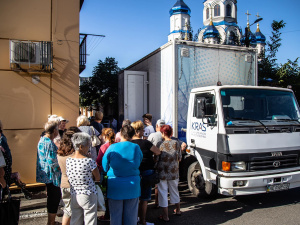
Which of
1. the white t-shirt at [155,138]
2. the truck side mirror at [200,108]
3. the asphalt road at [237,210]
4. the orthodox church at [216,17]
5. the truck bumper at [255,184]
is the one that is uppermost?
the orthodox church at [216,17]

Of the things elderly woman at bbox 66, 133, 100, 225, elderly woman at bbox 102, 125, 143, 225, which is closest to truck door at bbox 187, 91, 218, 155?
elderly woman at bbox 102, 125, 143, 225

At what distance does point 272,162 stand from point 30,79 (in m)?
5.66

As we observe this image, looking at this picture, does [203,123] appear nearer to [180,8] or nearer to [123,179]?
[123,179]

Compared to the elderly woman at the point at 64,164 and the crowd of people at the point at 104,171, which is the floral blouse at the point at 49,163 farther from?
the elderly woman at the point at 64,164

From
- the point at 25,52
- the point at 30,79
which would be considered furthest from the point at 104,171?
the point at 25,52

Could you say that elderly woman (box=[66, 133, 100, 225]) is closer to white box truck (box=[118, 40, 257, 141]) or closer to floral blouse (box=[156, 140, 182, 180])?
floral blouse (box=[156, 140, 182, 180])

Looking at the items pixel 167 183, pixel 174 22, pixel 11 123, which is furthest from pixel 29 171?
pixel 174 22

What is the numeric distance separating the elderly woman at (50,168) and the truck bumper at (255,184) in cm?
282

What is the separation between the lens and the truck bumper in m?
4.57

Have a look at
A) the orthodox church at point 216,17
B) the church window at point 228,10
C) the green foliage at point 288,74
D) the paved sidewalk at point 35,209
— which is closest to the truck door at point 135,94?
Result: the paved sidewalk at point 35,209

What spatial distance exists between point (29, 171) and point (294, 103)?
20.5ft

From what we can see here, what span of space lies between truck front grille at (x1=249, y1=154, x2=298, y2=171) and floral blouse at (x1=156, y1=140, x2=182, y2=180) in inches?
53.5

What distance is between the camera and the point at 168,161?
461 cm

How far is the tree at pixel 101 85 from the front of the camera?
16.6m
